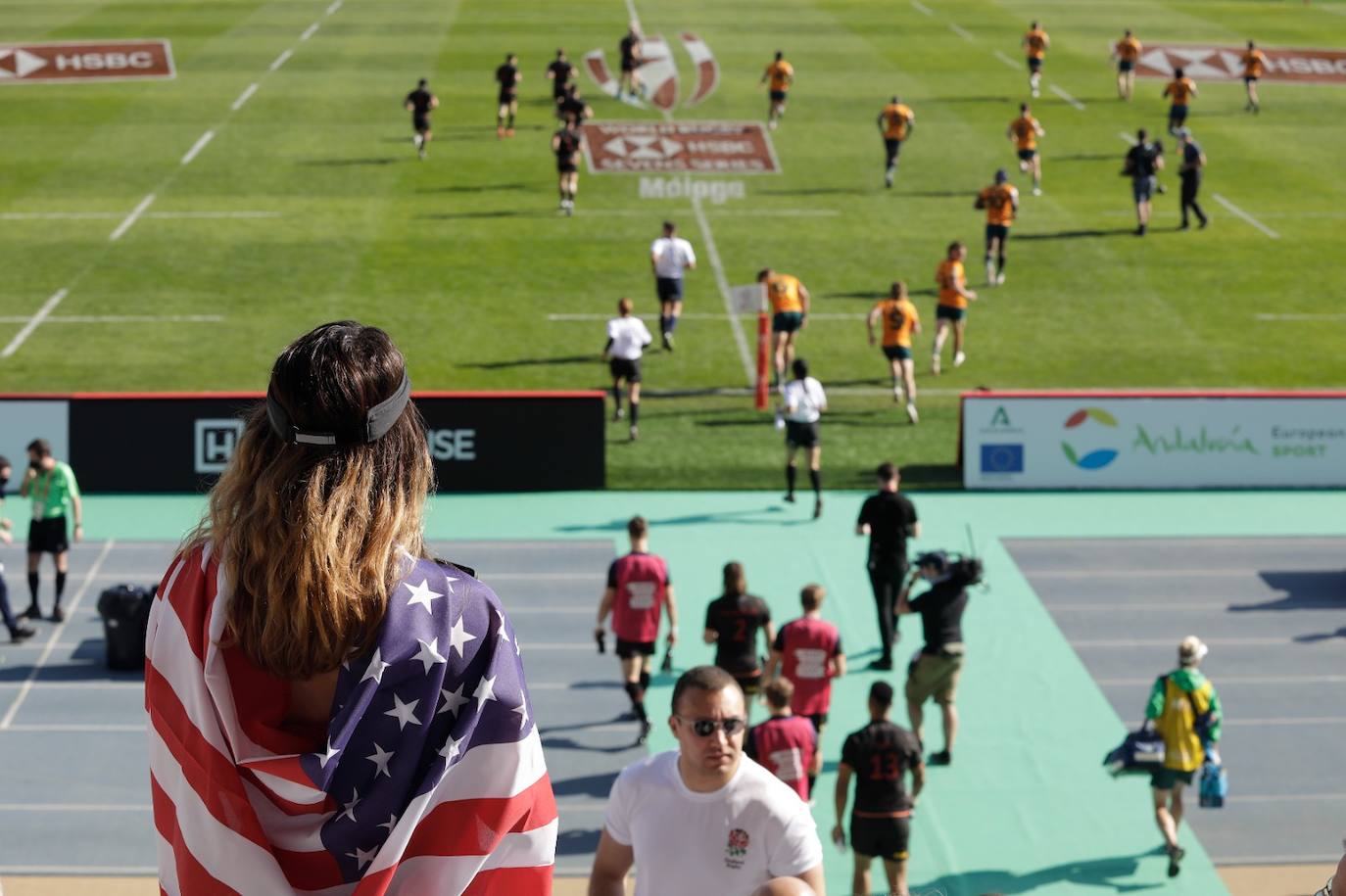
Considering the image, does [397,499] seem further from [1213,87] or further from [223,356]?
[1213,87]

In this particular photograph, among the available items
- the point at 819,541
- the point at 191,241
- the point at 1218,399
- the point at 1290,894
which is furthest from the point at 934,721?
the point at 191,241

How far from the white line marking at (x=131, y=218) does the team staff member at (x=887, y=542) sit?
20860 millimetres

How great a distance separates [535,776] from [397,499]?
1.50ft

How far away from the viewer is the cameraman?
41.7 ft

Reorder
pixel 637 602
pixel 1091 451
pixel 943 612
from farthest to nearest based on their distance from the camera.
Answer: pixel 1091 451, pixel 637 602, pixel 943 612

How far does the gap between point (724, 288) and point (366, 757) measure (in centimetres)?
2678

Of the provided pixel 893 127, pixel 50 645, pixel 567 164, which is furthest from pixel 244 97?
pixel 50 645

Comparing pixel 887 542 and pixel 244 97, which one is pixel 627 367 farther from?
pixel 244 97

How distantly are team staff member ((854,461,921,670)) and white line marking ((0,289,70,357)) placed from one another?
619 inches

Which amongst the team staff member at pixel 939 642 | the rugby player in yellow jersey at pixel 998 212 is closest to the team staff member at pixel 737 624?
the team staff member at pixel 939 642

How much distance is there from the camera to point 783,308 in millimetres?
23172

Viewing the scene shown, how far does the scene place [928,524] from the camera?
62.6ft

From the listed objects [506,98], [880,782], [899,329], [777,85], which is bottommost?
[880,782]

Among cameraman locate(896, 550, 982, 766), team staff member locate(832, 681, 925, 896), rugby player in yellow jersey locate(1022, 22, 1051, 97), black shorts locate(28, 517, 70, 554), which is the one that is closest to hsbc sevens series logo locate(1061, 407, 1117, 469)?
cameraman locate(896, 550, 982, 766)
